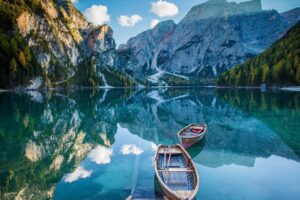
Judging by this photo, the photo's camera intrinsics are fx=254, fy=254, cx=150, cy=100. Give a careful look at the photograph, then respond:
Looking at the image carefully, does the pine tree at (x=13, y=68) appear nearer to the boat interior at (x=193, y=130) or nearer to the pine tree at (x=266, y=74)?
the boat interior at (x=193, y=130)

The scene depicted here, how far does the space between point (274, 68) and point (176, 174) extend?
5509 inches

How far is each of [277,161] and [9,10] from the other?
175m

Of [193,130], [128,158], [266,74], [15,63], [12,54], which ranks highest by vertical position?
[12,54]

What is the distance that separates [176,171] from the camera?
16.7 metres

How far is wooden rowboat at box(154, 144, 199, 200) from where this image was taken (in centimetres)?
1319

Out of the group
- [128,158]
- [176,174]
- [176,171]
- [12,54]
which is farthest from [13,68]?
[176,174]

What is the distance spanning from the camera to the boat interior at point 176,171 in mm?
14578

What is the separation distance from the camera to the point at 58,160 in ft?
77.6

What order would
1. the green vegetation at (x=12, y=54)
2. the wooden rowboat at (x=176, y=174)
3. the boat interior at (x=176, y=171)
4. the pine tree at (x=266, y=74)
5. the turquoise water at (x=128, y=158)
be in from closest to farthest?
the wooden rowboat at (x=176, y=174)
the boat interior at (x=176, y=171)
the turquoise water at (x=128, y=158)
the green vegetation at (x=12, y=54)
the pine tree at (x=266, y=74)

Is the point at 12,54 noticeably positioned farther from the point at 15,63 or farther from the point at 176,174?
the point at 176,174

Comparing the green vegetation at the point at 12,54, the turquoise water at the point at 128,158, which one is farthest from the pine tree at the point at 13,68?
the turquoise water at the point at 128,158

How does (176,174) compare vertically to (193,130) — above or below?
above

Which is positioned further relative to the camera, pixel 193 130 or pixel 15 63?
pixel 15 63

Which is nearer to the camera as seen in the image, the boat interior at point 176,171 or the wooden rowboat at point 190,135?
the boat interior at point 176,171
